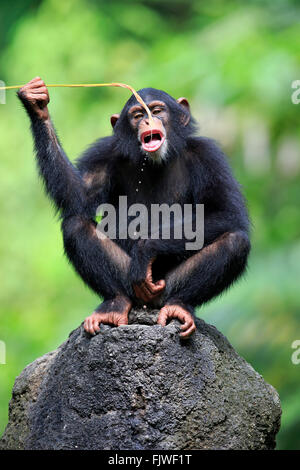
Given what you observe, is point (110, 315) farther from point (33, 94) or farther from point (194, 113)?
point (194, 113)

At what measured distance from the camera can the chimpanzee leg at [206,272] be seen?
5305mm

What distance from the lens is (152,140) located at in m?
5.89

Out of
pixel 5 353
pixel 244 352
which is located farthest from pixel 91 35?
pixel 244 352

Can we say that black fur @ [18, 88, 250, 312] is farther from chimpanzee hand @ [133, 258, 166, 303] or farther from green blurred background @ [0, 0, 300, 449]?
green blurred background @ [0, 0, 300, 449]

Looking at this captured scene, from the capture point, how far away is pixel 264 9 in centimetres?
1301

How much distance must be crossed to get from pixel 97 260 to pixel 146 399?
1149 mm

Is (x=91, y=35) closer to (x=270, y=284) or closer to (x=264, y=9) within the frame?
(x=264, y=9)

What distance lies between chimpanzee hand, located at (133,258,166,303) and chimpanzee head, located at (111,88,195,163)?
3.17ft

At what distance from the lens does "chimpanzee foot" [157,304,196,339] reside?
4984mm

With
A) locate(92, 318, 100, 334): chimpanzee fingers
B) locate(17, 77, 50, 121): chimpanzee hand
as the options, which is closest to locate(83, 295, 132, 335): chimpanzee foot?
locate(92, 318, 100, 334): chimpanzee fingers

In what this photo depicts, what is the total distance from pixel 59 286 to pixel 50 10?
5.50 meters
